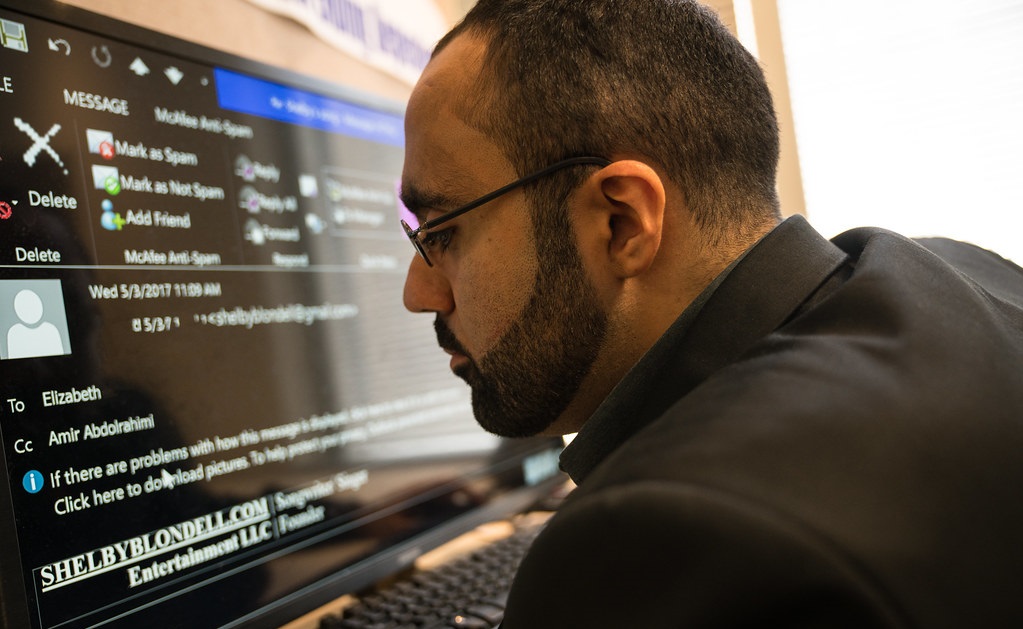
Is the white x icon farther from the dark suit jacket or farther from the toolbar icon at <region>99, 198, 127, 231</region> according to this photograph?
the dark suit jacket

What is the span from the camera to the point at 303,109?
1.17m

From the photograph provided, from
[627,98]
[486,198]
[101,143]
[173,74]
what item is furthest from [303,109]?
[627,98]

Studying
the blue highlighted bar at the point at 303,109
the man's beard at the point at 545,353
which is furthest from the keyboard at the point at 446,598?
the blue highlighted bar at the point at 303,109

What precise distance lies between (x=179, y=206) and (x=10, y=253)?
0.21m

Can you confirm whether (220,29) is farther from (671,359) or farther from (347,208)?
Result: (671,359)

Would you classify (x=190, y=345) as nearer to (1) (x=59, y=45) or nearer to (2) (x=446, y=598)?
(1) (x=59, y=45)

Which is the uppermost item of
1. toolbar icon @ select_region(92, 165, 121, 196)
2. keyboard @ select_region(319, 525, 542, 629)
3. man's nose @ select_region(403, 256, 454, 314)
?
toolbar icon @ select_region(92, 165, 121, 196)

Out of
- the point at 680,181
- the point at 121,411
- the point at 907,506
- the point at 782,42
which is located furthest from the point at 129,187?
the point at 782,42

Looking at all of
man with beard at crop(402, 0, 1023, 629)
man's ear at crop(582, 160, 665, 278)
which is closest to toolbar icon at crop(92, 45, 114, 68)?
man with beard at crop(402, 0, 1023, 629)

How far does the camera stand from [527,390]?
Result: 2.94 feet

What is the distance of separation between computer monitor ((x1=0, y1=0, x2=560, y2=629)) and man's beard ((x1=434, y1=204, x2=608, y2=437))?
29 centimetres

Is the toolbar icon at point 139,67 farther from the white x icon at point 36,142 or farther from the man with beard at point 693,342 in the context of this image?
the man with beard at point 693,342

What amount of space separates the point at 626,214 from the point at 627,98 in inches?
4.9

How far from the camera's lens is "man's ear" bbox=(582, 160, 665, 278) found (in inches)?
31.5
